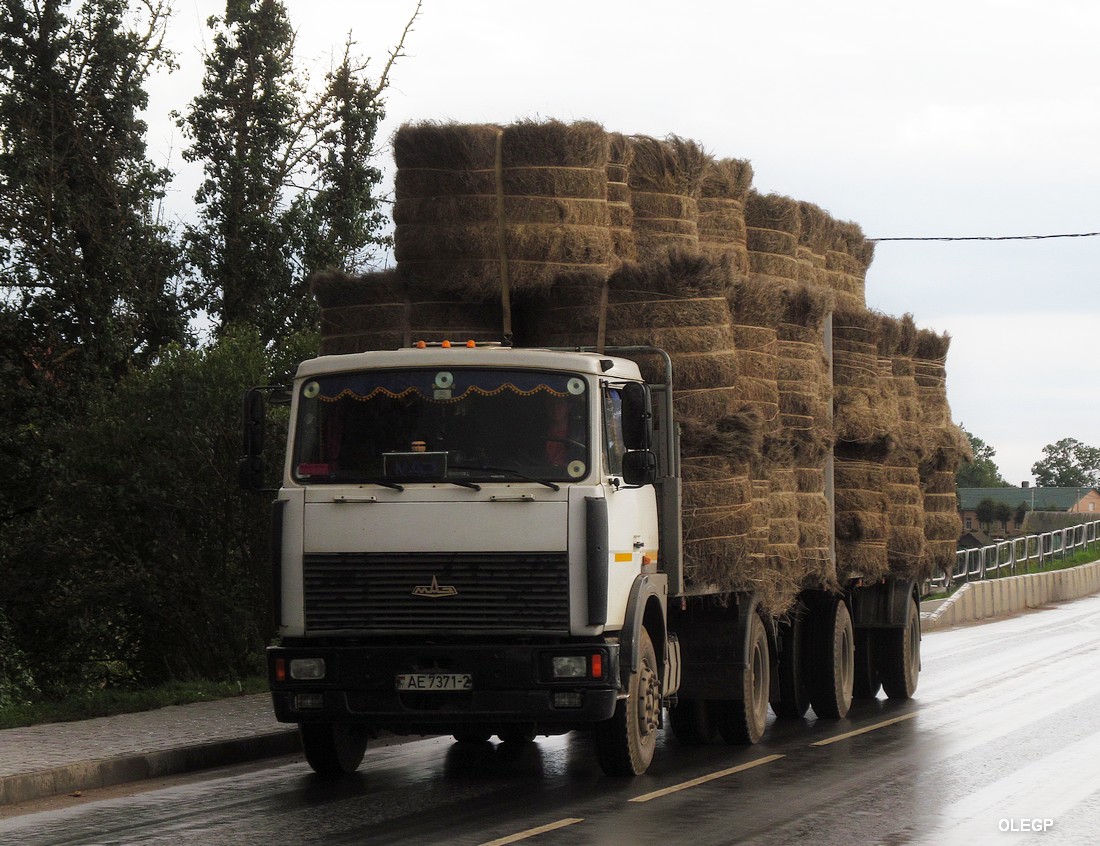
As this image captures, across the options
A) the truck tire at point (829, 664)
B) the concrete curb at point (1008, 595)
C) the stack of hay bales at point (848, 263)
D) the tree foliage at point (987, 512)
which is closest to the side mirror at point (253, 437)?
the truck tire at point (829, 664)

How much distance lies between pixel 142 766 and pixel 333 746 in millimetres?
1355

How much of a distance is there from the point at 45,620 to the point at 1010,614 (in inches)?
946

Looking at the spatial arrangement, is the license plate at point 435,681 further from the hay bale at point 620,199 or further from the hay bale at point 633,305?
the hay bale at point 620,199

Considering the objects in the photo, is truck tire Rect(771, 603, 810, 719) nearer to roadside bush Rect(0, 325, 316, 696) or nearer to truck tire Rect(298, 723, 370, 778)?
truck tire Rect(298, 723, 370, 778)

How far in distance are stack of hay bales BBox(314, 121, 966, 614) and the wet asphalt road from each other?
60.0 inches

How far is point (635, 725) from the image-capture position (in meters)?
11.2

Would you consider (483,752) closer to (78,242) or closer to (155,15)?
(78,242)

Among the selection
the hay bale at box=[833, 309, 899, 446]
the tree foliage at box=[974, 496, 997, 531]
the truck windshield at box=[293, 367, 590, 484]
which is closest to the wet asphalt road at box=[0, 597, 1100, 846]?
the truck windshield at box=[293, 367, 590, 484]

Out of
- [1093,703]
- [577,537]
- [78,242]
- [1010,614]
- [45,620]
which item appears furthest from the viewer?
[1010,614]

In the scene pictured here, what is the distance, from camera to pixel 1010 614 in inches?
1511

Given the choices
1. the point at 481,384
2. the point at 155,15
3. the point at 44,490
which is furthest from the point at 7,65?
the point at 481,384

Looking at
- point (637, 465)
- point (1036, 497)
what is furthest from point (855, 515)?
point (1036, 497)

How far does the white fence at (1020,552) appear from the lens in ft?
132

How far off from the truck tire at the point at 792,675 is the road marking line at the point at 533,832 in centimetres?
624
